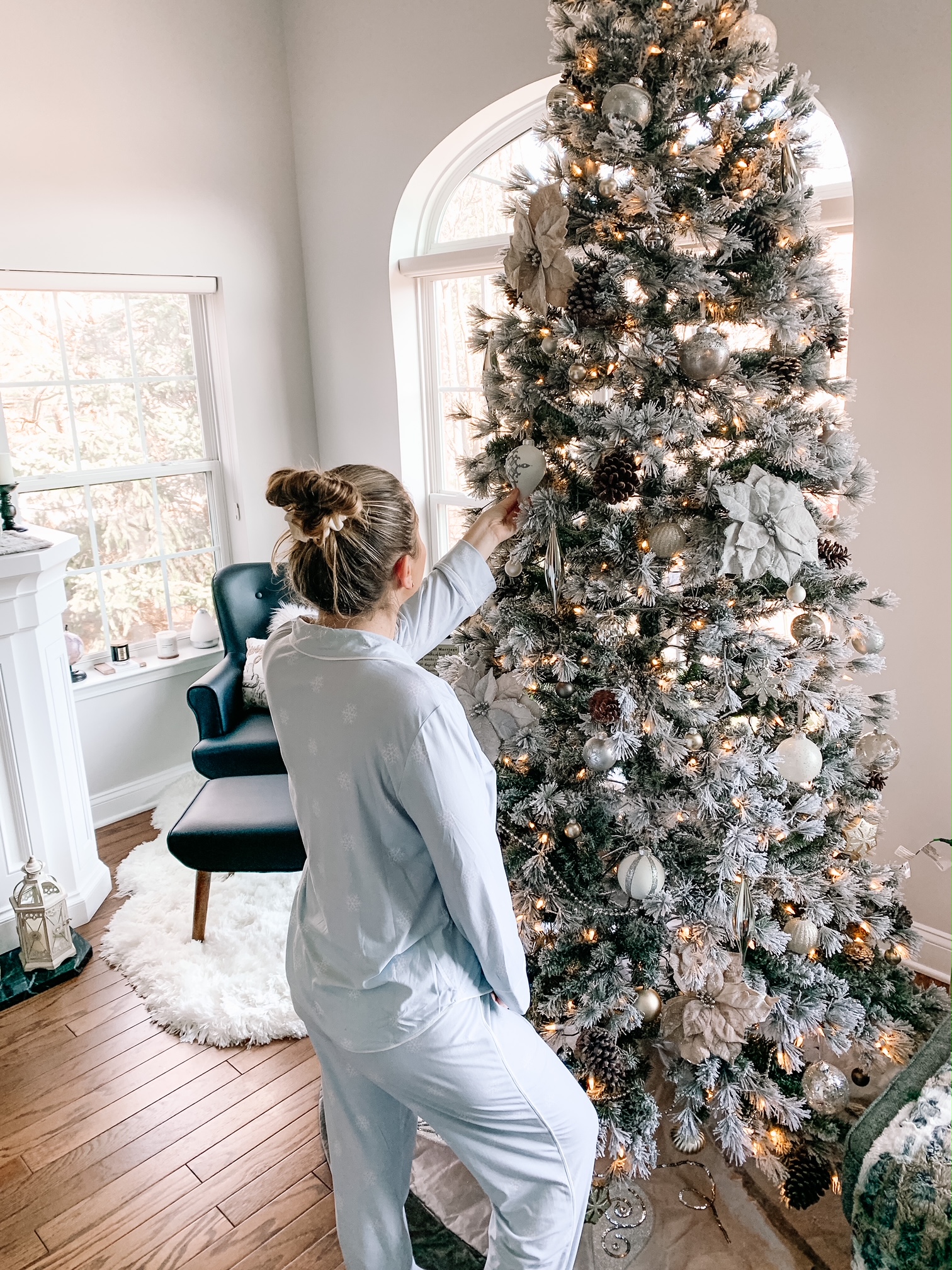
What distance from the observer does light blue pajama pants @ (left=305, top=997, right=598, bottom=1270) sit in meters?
1.29

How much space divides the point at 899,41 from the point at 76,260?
8.70 feet

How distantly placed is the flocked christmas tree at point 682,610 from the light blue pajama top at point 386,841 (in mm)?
481

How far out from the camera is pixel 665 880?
5.77 feet

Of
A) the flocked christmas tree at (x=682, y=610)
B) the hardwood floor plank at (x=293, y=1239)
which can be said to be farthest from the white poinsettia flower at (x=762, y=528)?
the hardwood floor plank at (x=293, y=1239)

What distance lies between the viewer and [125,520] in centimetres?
375

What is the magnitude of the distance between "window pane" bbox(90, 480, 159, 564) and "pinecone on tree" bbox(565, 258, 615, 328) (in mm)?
2601

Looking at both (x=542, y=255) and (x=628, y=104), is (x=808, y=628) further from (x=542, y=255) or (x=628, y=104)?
(x=628, y=104)

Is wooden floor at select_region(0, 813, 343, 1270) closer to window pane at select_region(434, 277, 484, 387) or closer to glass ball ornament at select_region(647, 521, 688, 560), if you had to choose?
glass ball ornament at select_region(647, 521, 688, 560)

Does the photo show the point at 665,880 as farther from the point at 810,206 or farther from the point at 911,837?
the point at 810,206

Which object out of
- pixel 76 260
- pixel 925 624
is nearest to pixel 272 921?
pixel 925 624

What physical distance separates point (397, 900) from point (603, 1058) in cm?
76

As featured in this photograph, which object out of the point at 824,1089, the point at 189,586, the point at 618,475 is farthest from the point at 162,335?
the point at 824,1089

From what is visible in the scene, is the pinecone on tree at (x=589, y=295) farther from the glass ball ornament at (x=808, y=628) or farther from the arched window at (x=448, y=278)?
the arched window at (x=448, y=278)

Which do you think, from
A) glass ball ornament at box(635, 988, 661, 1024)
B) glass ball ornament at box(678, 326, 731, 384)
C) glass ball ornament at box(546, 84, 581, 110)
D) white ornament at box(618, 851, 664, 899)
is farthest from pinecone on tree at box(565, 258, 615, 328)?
glass ball ornament at box(635, 988, 661, 1024)
